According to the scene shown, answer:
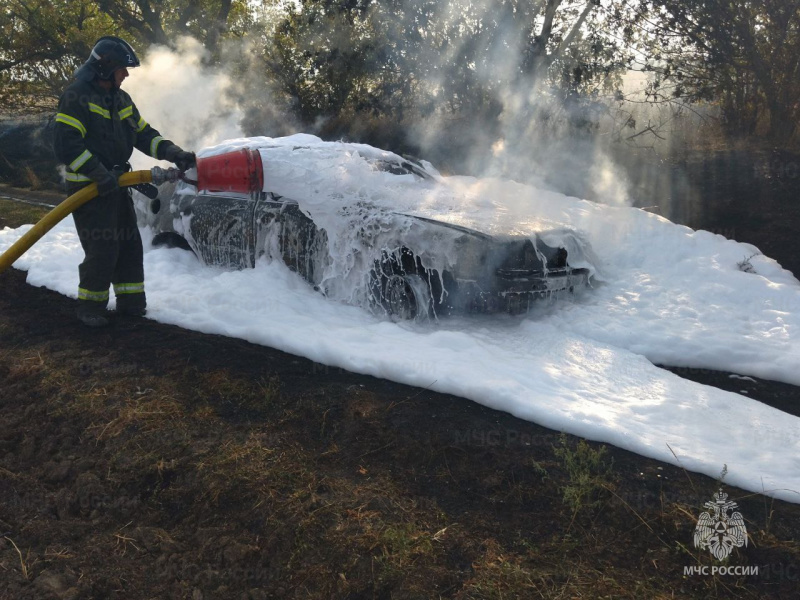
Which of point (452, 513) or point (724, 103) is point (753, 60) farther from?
point (452, 513)

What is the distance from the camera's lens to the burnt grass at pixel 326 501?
8.30 ft

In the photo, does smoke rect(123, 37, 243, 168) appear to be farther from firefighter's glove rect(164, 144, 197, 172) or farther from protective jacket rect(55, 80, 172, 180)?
firefighter's glove rect(164, 144, 197, 172)

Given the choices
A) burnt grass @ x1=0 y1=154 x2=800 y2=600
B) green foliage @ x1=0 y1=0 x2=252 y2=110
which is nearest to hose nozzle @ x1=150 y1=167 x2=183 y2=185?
burnt grass @ x1=0 y1=154 x2=800 y2=600

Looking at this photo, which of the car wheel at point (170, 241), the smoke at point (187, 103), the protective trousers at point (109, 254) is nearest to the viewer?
the protective trousers at point (109, 254)

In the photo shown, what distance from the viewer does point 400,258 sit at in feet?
17.2

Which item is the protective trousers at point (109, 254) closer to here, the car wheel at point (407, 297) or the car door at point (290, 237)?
the car door at point (290, 237)

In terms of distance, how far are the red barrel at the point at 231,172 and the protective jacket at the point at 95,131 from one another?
19.3 inches

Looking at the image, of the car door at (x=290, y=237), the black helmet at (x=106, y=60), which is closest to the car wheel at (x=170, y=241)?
the car door at (x=290, y=237)

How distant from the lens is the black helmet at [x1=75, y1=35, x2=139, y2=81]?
193 inches

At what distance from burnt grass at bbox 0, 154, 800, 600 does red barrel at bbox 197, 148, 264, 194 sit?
5.43ft

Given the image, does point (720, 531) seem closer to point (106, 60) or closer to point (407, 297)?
point (407, 297)

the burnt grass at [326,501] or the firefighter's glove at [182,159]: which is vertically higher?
the firefighter's glove at [182,159]

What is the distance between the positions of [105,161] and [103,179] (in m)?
0.40

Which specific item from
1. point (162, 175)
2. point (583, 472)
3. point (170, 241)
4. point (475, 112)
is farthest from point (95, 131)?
point (475, 112)
